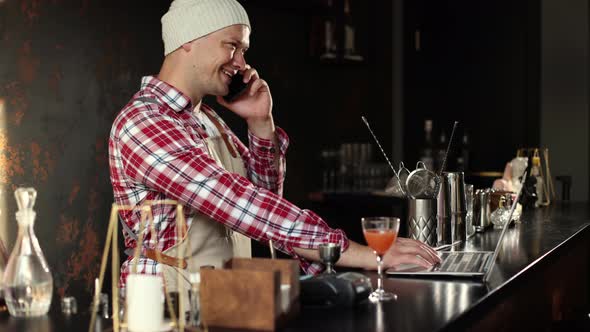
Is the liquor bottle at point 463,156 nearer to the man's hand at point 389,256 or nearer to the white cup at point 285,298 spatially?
the man's hand at point 389,256

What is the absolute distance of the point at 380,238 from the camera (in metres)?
1.96

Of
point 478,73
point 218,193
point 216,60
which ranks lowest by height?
Answer: point 218,193

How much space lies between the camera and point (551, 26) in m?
6.67

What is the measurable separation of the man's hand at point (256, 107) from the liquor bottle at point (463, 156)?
12.2 feet

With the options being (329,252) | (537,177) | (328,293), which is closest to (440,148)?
(537,177)

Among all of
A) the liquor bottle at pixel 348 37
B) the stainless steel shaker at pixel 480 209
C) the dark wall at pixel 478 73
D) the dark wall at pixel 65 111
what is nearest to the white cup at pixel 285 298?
the stainless steel shaker at pixel 480 209

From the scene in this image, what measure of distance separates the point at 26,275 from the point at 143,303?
371 mm

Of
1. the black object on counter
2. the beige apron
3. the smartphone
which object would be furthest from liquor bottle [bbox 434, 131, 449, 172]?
the black object on counter

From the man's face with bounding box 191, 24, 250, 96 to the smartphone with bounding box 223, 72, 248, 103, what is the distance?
1.20ft

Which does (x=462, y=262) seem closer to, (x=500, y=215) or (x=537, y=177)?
(x=500, y=215)

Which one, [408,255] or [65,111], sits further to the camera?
[65,111]

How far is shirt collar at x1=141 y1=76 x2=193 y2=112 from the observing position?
97.6 inches

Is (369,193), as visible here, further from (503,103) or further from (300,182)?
(503,103)

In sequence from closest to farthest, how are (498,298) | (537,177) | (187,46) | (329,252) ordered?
(329,252)
(498,298)
(187,46)
(537,177)
